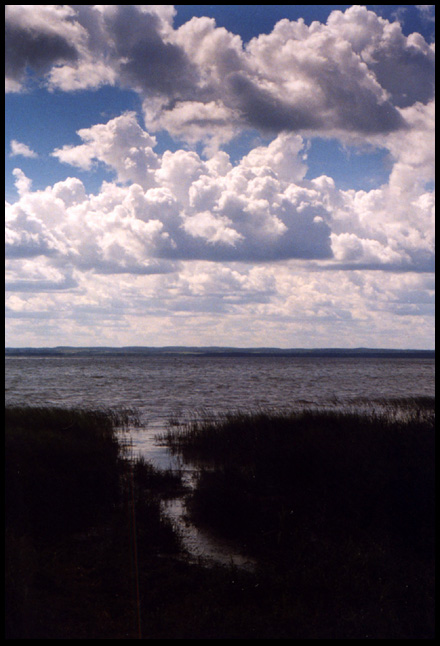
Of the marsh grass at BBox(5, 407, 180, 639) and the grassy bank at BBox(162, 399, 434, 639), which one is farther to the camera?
the grassy bank at BBox(162, 399, 434, 639)

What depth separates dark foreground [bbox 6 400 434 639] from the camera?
6.14 meters

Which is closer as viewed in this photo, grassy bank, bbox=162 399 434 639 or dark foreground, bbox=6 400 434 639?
dark foreground, bbox=6 400 434 639

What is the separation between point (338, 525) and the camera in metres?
9.02

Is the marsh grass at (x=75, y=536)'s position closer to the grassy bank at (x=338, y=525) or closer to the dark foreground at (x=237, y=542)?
the dark foreground at (x=237, y=542)

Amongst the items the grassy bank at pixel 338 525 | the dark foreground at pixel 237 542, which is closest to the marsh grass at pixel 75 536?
the dark foreground at pixel 237 542

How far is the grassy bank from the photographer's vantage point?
251 inches

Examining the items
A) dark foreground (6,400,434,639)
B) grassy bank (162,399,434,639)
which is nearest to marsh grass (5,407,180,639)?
dark foreground (6,400,434,639)

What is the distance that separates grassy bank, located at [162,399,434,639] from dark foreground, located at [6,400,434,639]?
0.09 ft

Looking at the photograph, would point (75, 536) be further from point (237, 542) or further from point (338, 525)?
point (338, 525)

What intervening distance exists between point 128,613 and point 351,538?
3.94m

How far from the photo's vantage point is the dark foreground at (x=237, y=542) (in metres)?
6.14

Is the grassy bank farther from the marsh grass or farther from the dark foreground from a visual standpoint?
the marsh grass

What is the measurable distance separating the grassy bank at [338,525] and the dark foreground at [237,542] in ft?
0.09

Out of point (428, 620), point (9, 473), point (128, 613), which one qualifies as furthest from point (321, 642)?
point (9, 473)
